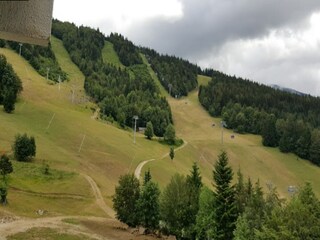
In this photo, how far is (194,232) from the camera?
6438 cm

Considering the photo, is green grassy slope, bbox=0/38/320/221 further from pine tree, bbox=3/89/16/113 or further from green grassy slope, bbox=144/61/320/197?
pine tree, bbox=3/89/16/113

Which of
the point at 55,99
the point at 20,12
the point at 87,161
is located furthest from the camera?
the point at 55,99


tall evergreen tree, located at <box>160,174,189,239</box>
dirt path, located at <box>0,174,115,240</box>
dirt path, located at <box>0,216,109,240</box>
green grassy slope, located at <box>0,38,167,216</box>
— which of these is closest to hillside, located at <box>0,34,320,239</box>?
green grassy slope, located at <box>0,38,167,216</box>

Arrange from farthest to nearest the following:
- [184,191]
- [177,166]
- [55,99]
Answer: [55,99]
[177,166]
[184,191]

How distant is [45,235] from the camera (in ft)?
166

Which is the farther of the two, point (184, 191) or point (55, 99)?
point (55, 99)

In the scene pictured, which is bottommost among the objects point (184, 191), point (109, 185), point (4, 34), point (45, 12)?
point (109, 185)

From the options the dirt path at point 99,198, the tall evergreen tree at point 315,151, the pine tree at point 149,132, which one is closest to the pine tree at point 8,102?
the dirt path at point 99,198

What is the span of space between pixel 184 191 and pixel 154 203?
603cm

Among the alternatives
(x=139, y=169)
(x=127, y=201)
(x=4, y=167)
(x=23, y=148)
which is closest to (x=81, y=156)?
(x=139, y=169)

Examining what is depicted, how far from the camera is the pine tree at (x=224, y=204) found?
185 ft

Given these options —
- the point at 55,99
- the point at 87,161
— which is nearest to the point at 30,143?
the point at 87,161

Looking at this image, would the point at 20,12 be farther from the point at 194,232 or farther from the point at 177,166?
the point at 177,166

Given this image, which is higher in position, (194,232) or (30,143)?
(30,143)
